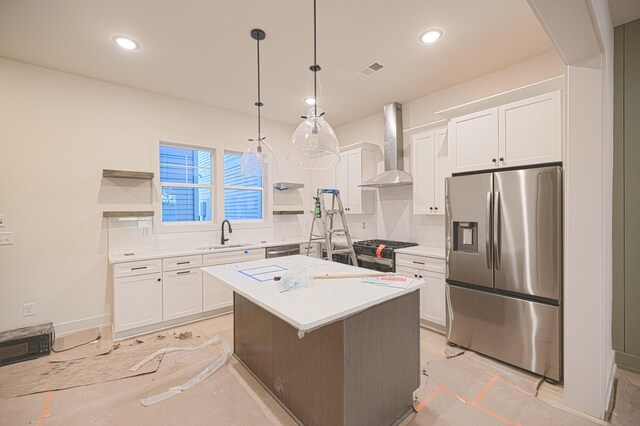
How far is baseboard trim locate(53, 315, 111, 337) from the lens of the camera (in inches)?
126

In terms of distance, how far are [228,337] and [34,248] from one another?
234 centimetres

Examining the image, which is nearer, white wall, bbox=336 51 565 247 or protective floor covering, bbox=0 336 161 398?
protective floor covering, bbox=0 336 161 398

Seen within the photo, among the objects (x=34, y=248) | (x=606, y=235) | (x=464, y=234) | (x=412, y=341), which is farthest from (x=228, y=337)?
(x=606, y=235)

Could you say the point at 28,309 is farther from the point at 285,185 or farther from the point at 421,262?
the point at 421,262

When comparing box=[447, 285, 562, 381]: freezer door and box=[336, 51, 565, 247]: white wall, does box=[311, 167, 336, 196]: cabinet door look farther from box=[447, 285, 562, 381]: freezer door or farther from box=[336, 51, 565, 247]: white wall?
box=[447, 285, 562, 381]: freezer door

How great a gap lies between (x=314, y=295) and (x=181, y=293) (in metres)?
2.49

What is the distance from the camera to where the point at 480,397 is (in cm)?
209

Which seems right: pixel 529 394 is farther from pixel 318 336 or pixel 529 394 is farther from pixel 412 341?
pixel 318 336

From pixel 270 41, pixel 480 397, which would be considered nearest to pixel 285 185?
pixel 270 41

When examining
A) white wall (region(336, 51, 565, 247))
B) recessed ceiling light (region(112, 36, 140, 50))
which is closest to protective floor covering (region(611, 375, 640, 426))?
white wall (region(336, 51, 565, 247))

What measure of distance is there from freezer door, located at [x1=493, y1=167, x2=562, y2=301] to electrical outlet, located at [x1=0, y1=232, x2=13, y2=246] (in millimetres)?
4871

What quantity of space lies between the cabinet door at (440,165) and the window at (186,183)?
3303mm

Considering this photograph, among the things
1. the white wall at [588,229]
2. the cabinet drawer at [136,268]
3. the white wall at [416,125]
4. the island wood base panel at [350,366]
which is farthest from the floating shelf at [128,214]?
the white wall at [588,229]

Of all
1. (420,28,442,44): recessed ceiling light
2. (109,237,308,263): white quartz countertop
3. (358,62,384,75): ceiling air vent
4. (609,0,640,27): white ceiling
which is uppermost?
(358,62,384,75): ceiling air vent
